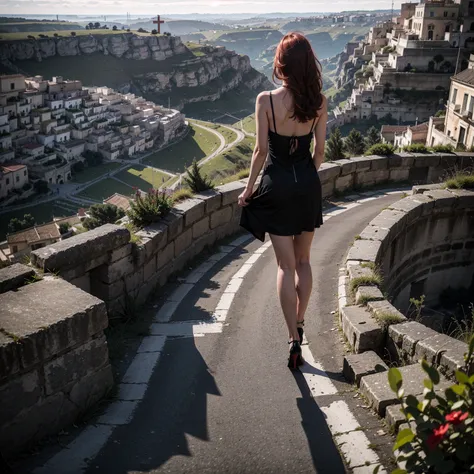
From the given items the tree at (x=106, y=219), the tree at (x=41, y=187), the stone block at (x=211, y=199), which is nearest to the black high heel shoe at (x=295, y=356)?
the tree at (x=106, y=219)

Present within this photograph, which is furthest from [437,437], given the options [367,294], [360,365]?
[367,294]

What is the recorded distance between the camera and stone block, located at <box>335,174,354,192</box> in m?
10.5

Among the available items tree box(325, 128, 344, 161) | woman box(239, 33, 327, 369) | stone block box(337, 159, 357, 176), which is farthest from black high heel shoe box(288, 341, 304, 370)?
tree box(325, 128, 344, 161)

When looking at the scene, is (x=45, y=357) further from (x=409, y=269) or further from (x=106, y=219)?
(x=409, y=269)

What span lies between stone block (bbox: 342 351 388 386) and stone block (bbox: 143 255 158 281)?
2382 mm

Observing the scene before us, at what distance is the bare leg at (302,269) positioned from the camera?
438 cm

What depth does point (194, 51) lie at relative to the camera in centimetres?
18662

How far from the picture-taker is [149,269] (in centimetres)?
584

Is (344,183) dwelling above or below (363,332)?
below

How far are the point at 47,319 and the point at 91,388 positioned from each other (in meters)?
0.68

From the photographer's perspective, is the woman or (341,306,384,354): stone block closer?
the woman

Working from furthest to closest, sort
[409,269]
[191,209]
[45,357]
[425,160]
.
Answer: [425,160]
[409,269]
[191,209]
[45,357]

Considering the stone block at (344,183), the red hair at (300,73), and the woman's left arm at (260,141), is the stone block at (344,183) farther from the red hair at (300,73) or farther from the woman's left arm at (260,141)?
the red hair at (300,73)

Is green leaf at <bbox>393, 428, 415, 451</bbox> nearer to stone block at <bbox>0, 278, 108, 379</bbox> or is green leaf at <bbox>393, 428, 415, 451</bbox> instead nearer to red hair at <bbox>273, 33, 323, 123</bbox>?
stone block at <bbox>0, 278, 108, 379</bbox>
